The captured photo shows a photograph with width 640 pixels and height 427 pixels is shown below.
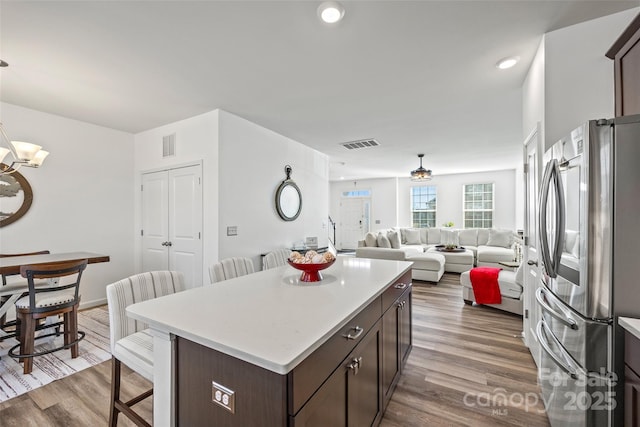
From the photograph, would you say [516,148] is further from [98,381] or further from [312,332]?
[98,381]

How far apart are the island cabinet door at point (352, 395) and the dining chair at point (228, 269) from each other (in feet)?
4.32

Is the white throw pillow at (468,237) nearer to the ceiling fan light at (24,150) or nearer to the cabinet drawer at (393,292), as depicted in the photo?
the cabinet drawer at (393,292)

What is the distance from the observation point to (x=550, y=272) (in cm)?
150

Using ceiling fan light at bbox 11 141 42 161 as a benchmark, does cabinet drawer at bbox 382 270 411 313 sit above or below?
below

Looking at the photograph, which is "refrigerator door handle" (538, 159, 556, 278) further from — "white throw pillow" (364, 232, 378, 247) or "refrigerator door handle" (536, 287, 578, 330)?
"white throw pillow" (364, 232, 378, 247)

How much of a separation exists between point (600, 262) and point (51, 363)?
13.1 ft

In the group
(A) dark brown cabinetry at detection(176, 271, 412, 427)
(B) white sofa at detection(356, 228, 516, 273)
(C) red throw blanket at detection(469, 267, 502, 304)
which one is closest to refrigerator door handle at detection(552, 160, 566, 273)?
(A) dark brown cabinetry at detection(176, 271, 412, 427)

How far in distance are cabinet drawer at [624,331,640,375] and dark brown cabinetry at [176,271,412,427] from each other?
1.03m

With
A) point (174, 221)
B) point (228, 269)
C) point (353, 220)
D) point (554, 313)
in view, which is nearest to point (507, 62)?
point (554, 313)

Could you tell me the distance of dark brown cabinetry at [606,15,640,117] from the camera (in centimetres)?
144

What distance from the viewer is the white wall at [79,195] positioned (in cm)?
337

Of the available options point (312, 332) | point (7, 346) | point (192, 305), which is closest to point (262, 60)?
A: point (192, 305)

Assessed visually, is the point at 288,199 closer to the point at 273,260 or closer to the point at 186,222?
the point at 186,222

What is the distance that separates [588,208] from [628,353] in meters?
0.58
